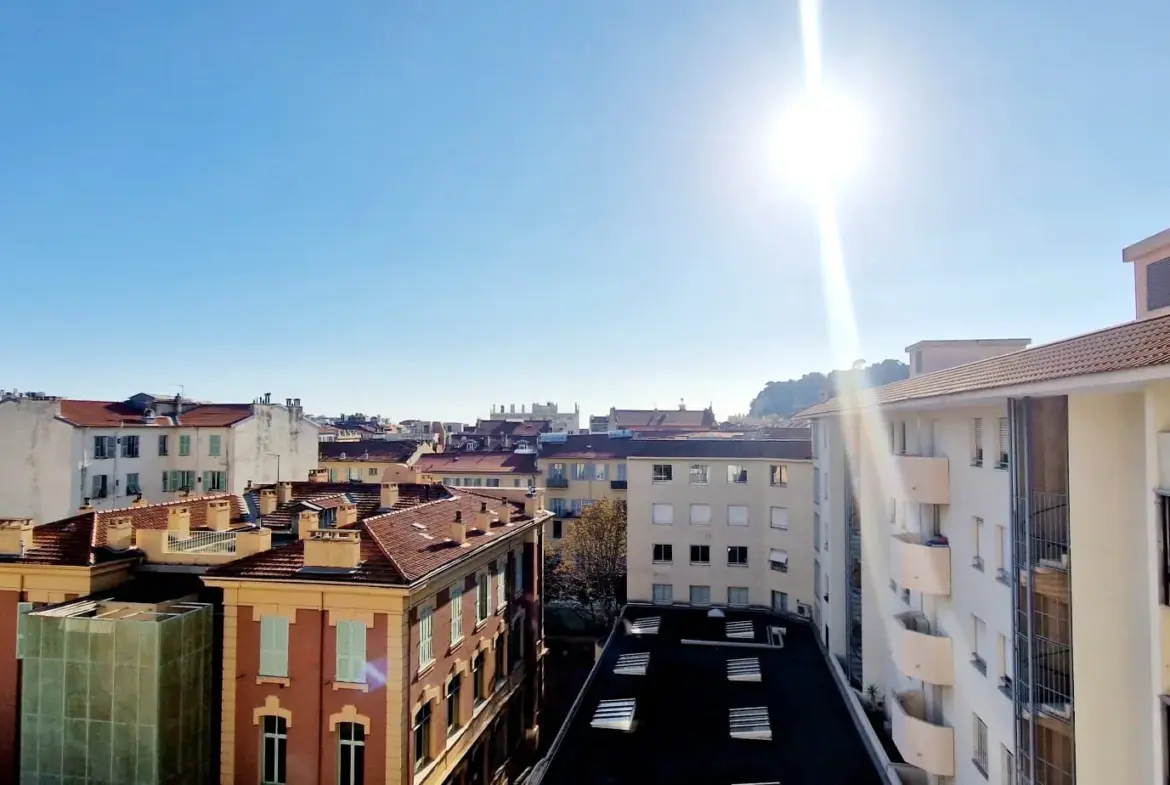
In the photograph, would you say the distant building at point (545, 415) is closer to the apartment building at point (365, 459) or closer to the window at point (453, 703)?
the apartment building at point (365, 459)

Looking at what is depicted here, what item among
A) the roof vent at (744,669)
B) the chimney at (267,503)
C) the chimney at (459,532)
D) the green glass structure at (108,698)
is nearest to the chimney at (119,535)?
the green glass structure at (108,698)

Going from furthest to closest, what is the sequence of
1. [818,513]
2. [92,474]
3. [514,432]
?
[514,432] → [92,474] → [818,513]

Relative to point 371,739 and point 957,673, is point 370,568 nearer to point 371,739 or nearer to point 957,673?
point 371,739

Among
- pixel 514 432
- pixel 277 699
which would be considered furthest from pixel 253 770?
pixel 514 432

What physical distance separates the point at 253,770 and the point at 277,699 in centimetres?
209

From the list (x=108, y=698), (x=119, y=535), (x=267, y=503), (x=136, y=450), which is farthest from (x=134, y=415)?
(x=108, y=698)

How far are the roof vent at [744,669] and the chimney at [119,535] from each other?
2273 centimetres

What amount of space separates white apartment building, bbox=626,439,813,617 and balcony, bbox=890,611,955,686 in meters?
19.5

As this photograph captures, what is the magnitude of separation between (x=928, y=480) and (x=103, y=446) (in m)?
50.4

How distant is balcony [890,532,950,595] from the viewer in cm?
1916

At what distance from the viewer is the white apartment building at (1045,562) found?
1107cm

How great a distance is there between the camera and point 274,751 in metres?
18.7

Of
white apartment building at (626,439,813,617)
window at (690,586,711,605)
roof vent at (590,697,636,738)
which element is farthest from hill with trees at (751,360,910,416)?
roof vent at (590,697,636,738)

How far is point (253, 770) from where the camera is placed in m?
18.6
